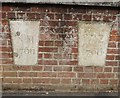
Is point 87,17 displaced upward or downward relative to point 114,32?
upward

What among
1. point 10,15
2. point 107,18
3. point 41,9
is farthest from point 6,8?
point 107,18

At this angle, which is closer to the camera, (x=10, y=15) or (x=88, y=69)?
(x=10, y=15)

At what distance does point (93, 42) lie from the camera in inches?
165

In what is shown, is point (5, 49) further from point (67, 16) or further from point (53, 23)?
point (67, 16)

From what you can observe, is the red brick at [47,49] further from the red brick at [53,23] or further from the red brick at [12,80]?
the red brick at [12,80]

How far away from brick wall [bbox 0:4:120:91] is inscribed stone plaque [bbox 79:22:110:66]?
57 mm

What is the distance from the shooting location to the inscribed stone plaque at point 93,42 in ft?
Result: 13.5

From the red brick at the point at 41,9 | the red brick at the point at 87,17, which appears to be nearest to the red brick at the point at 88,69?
the red brick at the point at 87,17

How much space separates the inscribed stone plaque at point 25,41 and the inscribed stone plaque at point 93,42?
60cm

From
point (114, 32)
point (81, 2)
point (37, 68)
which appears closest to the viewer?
point (81, 2)

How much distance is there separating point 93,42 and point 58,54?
49 centimetres

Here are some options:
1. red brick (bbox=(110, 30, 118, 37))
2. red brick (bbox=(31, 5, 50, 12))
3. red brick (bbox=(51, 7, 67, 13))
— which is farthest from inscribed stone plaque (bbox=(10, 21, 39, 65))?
red brick (bbox=(110, 30, 118, 37))

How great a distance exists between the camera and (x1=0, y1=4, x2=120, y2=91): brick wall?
405 centimetres

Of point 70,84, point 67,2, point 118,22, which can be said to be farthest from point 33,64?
point 118,22
